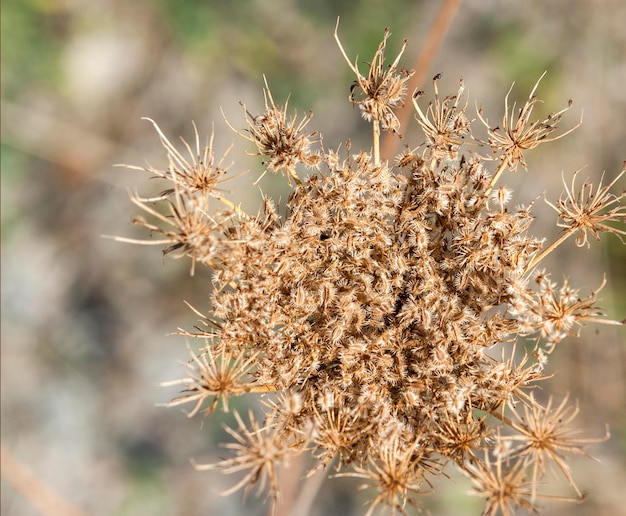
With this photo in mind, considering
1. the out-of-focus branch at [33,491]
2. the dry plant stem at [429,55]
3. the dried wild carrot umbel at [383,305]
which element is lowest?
the out-of-focus branch at [33,491]

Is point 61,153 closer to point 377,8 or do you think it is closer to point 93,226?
point 93,226

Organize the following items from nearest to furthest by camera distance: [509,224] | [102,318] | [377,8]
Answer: [509,224] → [377,8] → [102,318]

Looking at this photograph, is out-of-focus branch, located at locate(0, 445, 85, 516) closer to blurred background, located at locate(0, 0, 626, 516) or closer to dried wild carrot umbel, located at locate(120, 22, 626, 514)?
blurred background, located at locate(0, 0, 626, 516)

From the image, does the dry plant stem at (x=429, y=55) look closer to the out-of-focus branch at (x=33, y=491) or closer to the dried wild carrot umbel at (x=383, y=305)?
the dried wild carrot umbel at (x=383, y=305)

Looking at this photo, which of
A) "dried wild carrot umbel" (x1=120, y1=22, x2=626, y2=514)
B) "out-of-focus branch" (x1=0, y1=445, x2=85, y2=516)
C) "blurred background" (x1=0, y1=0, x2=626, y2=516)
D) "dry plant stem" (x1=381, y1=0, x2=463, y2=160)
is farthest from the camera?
"out-of-focus branch" (x1=0, y1=445, x2=85, y2=516)

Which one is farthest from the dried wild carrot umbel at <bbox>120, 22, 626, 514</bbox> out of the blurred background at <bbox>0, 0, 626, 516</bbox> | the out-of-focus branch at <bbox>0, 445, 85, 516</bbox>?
the out-of-focus branch at <bbox>0, 445, 85, 516</bbox>

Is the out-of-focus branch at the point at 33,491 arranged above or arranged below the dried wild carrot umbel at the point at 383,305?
below

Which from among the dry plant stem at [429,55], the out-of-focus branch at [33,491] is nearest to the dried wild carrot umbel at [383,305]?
the dry plant stem at [429,55]

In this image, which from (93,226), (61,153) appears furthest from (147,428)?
(61,153)
